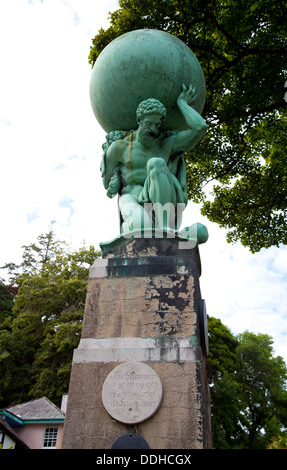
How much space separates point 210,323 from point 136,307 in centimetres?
2012

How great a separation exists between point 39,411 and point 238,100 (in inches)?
534

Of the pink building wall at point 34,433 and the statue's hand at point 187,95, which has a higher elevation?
the statue's hand at point 187,95

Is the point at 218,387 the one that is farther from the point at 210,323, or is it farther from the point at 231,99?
the point at 231,99

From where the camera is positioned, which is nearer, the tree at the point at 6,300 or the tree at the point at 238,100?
the tree at the point at 238,100

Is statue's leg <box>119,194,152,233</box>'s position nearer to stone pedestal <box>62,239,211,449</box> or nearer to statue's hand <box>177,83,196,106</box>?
stone pedestal <box>62,239,211,449</box>

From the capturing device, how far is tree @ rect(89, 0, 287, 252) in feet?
26.5

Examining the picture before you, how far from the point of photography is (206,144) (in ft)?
33.8

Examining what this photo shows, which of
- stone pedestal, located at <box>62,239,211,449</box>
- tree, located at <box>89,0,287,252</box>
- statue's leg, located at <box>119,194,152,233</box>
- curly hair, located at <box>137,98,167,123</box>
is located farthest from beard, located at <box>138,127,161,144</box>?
tree, located at <box>89,0,287,252</box>

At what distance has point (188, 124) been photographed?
435cm

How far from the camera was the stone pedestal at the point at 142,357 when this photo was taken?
287 centimetres

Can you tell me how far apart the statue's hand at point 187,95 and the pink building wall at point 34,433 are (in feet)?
48.7

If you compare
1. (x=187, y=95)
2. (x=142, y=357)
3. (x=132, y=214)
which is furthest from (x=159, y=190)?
(x=142, y=357)

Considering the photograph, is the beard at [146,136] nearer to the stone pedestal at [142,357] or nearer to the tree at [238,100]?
the stone pedestal at [142,357]

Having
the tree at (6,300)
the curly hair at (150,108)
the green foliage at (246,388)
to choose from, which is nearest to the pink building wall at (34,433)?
the green foliage at (246,388)
